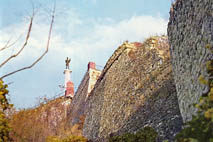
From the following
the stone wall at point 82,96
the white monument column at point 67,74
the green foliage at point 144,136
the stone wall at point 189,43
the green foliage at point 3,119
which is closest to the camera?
the stone wall at point 189,43

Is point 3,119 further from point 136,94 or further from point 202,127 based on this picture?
point 136,94

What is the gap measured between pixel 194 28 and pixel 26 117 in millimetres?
11043

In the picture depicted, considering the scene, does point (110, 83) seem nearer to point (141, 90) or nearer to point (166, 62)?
point (141, 90)

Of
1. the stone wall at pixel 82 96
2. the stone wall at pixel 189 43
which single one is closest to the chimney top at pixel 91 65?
the stone wall at pixel 82 96

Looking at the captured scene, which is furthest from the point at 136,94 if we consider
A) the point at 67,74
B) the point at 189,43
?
the point at 67,74

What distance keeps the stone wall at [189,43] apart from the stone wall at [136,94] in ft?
4.47

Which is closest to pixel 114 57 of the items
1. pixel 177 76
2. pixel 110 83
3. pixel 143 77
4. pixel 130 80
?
pixel 110 83

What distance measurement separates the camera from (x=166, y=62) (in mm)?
10164

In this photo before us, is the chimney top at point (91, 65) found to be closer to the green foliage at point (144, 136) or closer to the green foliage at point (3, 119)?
the green foliage at point (144, 136)

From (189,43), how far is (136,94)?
17.6 ft

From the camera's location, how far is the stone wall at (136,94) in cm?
838

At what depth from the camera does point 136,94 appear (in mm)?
10922

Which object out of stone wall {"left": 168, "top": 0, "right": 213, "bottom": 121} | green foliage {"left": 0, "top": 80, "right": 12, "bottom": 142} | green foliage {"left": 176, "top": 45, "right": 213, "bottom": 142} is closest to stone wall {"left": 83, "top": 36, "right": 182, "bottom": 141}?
stone wall {"left": 168, "top": 0, "right": 213, "bottom": 121}

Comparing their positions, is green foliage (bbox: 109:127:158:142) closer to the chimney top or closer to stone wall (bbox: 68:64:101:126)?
stone wall (bbox: 68:64:101:126)
